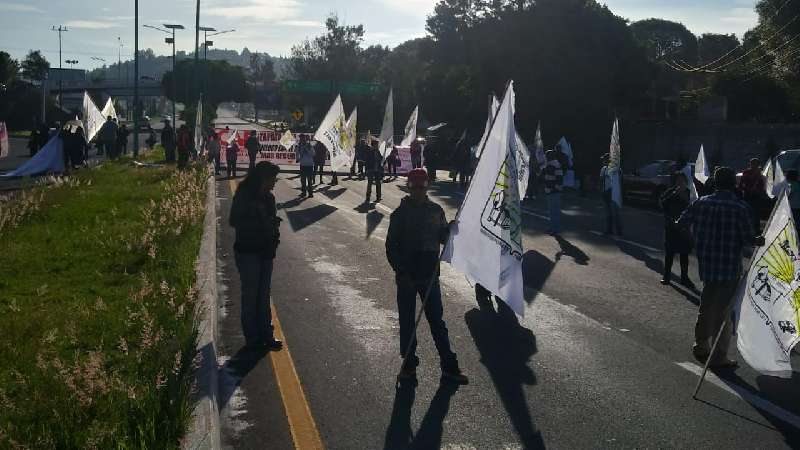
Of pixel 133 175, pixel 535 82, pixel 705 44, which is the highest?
pixel 705 44

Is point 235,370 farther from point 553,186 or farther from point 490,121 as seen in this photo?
point 553,186

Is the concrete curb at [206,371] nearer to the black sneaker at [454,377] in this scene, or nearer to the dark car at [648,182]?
the black sneaker at [454,377]

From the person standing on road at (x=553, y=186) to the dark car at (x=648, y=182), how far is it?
870 cm

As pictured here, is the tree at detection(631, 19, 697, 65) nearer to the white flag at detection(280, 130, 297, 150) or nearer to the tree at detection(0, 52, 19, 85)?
the tree at detection(0, 52, 19, 85)

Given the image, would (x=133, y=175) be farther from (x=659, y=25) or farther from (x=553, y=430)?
(x=659, y=25)

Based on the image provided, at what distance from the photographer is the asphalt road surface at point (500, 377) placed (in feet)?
20.6

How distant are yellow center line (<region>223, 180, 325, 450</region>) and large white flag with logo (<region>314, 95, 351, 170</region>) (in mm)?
17810

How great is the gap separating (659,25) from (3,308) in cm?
12223

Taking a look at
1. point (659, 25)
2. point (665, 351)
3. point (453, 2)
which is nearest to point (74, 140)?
point (665, 351)

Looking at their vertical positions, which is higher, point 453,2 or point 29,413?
point 453,2

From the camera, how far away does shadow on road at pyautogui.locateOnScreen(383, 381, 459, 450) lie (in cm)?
608

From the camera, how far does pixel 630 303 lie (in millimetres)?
11281

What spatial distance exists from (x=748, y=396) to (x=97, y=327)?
17.9 ft

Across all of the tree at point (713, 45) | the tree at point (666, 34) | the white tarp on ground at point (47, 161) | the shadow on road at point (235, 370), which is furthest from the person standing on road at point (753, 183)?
the tree at point (666, 34)
